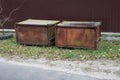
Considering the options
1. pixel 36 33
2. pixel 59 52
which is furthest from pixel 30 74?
pixel 36 33

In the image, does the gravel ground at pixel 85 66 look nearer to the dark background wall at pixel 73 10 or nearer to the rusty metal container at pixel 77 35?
the rusty metal container at pixel 77 35

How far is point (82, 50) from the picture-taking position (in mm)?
9328

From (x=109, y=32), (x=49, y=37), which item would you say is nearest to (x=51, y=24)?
(x=49, y=37)

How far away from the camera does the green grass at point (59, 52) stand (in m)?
8.61

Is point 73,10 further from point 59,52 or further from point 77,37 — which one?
point 59,52

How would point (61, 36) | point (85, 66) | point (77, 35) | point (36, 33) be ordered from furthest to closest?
1. point (36, 33)
2. point (61, 36)
3. point (77, 35)
4. point (85, 66)

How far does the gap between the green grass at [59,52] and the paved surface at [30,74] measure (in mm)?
986

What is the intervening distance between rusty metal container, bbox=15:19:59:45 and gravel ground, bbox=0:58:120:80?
1.58 m

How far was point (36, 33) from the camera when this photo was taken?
391 inches

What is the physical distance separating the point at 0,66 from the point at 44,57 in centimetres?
124

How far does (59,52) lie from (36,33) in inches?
46.1

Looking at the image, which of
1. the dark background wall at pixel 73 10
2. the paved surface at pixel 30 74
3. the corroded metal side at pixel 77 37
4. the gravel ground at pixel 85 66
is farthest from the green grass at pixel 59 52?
the paved surface at pixel 30 74

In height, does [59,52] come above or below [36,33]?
below

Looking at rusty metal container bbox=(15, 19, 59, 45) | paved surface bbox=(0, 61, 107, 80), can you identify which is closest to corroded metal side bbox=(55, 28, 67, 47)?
rusty metal container bbox=(15, 19, 59, 45)
